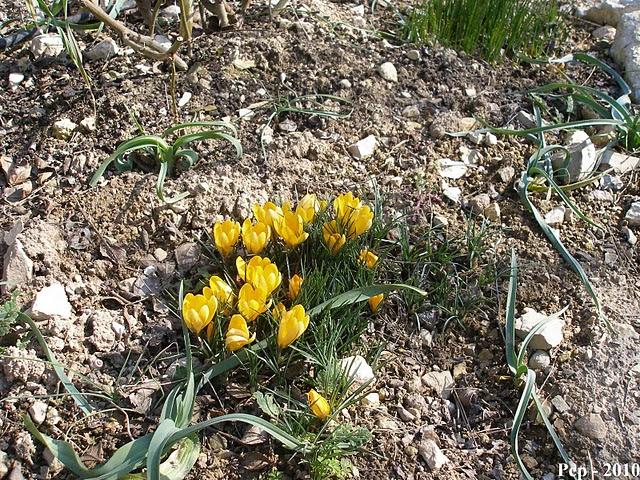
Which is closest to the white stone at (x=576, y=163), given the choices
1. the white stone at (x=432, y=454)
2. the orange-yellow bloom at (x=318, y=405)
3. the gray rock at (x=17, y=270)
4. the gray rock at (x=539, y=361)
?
the gray rock at (x=539, y=361)

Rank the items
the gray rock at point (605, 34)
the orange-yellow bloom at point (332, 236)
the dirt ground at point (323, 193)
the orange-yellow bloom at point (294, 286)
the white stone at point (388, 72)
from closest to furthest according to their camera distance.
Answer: the dirt ground at point (323, 193)
the orange-yellow bloom at point (294, 286)
the orange-yellow bloom at point (332, 236)
the white stone at point (388, 72)
the gray rock at point (605, 34)

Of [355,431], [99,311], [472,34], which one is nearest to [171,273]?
[99,311]

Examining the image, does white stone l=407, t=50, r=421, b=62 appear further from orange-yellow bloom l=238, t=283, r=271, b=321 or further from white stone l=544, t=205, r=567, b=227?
orange-yellow bloom l=238, t=283, r=271, b=321

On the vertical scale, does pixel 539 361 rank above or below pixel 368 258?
below

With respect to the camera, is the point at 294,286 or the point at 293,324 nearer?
the point at 293,324

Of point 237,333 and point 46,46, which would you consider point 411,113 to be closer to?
point 237,333

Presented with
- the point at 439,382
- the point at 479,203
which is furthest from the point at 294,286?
the point at 479,203

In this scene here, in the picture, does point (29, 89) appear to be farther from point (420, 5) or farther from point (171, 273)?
point (420, 5)

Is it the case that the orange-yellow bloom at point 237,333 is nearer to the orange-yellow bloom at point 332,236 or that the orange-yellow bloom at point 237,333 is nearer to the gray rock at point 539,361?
the orange-yellow bloom at point 332,236
